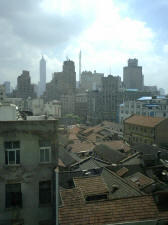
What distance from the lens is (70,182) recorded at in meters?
22.5

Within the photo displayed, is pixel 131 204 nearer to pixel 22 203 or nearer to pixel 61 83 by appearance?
pixel 22 203

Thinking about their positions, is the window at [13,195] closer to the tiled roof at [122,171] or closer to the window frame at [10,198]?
the window frame at [10,198]

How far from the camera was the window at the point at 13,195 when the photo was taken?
11578 mm

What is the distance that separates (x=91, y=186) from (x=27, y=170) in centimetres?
626

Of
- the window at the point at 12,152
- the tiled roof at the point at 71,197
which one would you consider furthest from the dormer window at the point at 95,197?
the window at the point at 12,152

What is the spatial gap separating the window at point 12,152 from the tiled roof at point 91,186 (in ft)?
19.9

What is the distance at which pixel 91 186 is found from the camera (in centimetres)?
A: 1625

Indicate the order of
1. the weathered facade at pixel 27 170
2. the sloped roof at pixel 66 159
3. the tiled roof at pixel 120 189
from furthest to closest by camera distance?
the sloped roof at pixel 66 159
the tiled roof at pixel 120 189
the weathered facade at pixel 27 170

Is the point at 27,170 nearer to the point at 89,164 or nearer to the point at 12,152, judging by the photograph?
the point at 12,152

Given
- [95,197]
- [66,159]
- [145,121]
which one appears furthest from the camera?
[145,121]

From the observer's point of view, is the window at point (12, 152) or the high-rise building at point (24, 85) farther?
the high-rise building at point (24, 85)

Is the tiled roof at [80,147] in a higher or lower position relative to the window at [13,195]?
lower

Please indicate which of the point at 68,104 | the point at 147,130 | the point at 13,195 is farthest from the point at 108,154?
the point at 68,104

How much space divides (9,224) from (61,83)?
15714 cm
